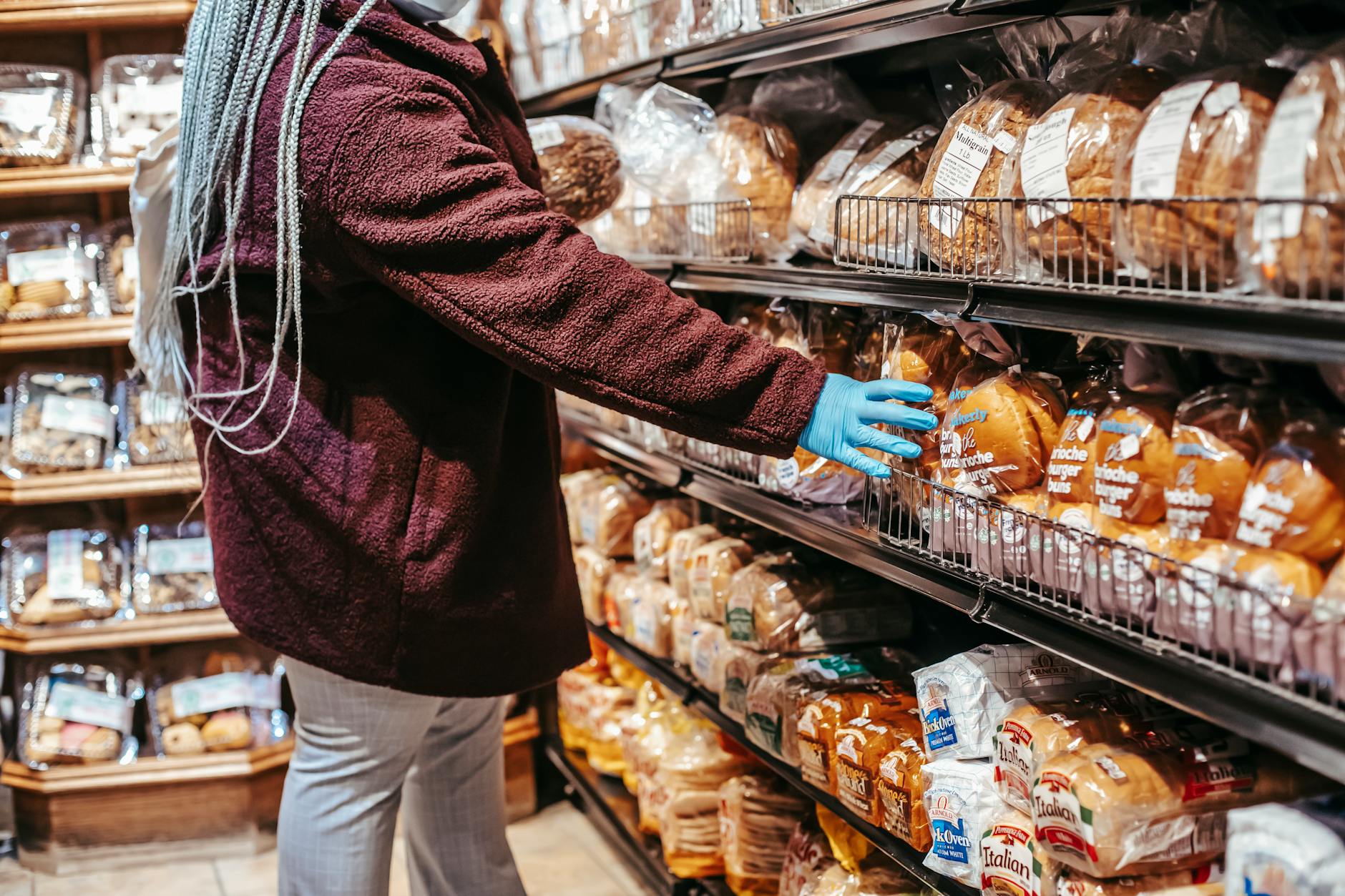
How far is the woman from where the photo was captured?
1.39 m

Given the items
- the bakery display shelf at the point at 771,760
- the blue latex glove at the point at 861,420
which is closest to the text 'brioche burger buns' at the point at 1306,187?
the blue latex glove at the point at 861,420

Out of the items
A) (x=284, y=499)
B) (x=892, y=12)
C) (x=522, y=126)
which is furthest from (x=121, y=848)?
(x=892, y=12)

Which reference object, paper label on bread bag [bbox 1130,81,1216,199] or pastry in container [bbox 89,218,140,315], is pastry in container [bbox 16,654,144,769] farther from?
paper label on bread bag [bbox 1130,81,1216,199]

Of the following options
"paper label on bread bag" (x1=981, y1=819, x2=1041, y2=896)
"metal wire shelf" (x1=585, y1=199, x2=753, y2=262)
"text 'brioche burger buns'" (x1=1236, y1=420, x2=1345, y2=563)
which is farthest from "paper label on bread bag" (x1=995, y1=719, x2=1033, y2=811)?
"metal wire shelf" (x1=585, y1=199, x2=753, y2=262)

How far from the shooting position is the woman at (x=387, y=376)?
4.58ft

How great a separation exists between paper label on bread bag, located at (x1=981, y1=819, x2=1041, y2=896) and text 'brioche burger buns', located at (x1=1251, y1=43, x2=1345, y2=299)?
2.37 feet

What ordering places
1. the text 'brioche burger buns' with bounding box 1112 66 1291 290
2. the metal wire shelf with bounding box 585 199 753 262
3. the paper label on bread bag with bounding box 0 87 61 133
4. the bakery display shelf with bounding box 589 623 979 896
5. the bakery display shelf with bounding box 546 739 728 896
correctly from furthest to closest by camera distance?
the paper label on bread bag with bounding box 0 87 61 133, the bakery display shelf with bounding box 546 739 728 896, the metal wire shelf with bounding box 585 199 753 262, the bakery display shelf with bounding box 589 623 979 896, the text 'brioche burger buns' with bounding box 1112 66 1291 290

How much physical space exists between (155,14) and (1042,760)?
8.11ft

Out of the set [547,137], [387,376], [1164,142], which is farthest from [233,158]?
[1164,142]

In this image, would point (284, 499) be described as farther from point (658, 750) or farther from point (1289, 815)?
point (1289, 815)

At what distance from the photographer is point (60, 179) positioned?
2.77 m

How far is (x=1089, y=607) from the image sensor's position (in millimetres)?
1276

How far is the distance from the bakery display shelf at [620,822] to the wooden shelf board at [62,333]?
1445 millimetres

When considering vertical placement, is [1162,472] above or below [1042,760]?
above
